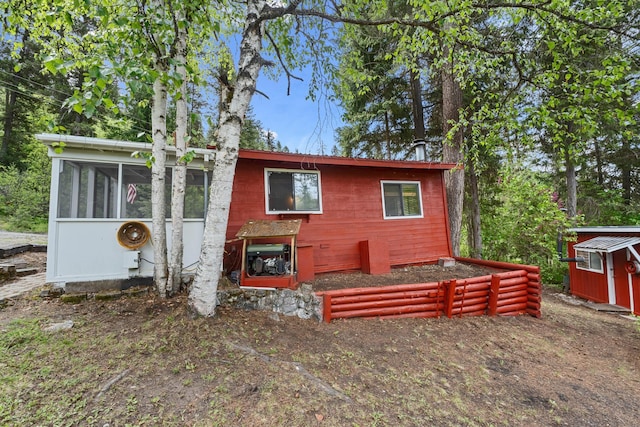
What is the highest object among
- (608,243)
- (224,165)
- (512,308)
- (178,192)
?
(224,165)

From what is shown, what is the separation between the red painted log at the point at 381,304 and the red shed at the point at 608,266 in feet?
19.8

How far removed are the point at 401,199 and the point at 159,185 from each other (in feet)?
17.7

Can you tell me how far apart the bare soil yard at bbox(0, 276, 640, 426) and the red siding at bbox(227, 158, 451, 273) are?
217 cm

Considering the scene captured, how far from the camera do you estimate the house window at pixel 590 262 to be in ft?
24.7

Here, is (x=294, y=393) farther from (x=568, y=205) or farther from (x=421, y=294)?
(x=568, y=205)

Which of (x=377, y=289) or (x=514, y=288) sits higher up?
(x=377, y=289)

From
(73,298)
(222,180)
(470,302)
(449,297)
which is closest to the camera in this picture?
(222,180)

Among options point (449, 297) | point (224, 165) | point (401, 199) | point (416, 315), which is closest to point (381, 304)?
point (416, 315)

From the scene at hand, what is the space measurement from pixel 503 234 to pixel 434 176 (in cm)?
493

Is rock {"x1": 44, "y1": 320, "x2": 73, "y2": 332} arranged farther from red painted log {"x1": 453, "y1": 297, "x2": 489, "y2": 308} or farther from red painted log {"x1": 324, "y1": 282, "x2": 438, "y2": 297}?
red painted log {"x1": 453, "y1": 297, "x2": 489, "y2": 308}

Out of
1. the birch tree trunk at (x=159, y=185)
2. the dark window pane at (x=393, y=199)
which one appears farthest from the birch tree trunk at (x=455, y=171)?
the birch tree trunk at (x=159, y=185)

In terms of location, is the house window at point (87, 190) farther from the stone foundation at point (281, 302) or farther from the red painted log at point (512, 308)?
the red painted log at point (512, 308)

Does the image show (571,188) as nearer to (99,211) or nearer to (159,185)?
(159,185)

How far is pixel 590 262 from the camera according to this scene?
7781 millimetres
